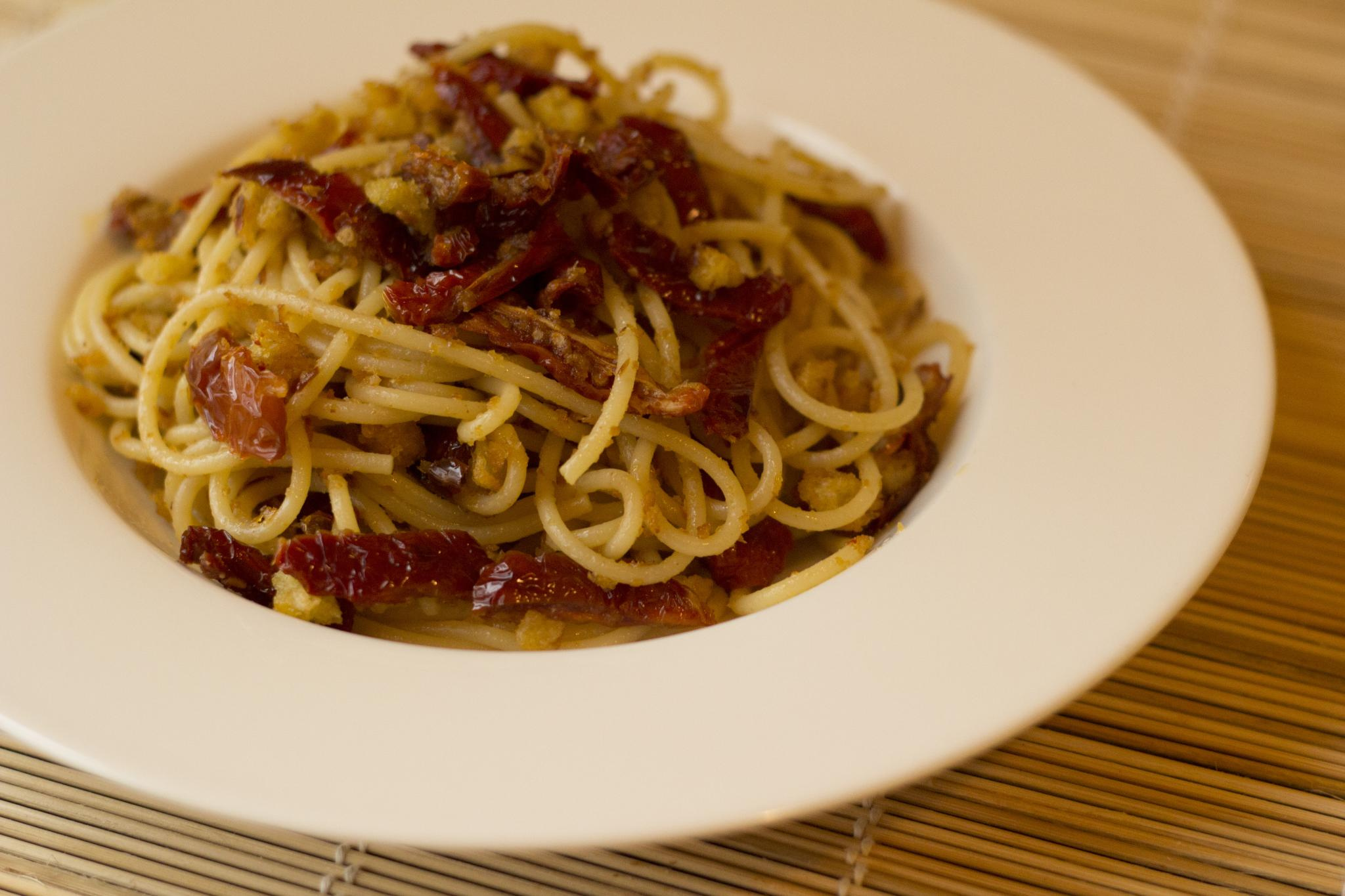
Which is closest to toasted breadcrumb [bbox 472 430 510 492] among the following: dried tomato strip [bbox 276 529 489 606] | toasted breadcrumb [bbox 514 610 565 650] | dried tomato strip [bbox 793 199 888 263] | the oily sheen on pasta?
the oily sheen on pasta

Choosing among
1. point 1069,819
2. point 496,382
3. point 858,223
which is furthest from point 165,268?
point 1069,819

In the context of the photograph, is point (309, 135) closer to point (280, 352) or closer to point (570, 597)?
point (280, 352)

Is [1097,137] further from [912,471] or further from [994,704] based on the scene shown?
[994,704]

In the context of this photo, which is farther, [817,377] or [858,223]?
[858,223]

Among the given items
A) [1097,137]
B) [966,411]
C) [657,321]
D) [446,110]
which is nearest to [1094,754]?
[966,411]

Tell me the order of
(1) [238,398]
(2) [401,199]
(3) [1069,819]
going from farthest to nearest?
1. (2) [401,199]
2. (1) [238,398]
3. (3) [1069,819]

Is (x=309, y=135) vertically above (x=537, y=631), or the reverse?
(x=309, y=135)

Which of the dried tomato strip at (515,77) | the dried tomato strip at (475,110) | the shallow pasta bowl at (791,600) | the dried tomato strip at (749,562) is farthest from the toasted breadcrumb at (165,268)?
the dried tomato strip at (749,562)

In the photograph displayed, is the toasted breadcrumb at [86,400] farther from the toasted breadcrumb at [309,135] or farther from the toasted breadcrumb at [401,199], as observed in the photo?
the toasted breadcrumb at [401,199]
